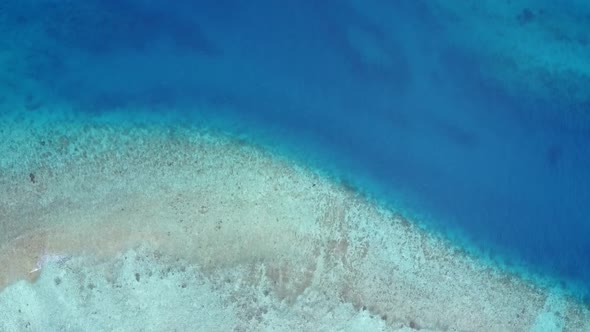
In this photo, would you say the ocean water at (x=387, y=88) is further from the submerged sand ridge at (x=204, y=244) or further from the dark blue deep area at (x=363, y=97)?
the submerged sand ridge at (x=204, y=244)

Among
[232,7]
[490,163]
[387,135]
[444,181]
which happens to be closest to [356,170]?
[387,135]

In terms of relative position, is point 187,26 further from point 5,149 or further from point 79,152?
point 5,149

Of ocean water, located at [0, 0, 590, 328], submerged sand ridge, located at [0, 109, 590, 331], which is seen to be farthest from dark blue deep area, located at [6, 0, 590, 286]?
submerged sand ridge, located at [0, 109, 590, 331]

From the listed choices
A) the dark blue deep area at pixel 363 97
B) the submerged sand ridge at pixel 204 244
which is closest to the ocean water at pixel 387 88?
the dark blue deep area at pixel 363 97

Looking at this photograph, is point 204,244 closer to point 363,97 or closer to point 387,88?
point 363,97

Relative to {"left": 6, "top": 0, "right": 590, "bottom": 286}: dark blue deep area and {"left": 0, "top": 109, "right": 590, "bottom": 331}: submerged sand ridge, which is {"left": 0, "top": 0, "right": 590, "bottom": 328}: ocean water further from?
{"left": 0, "top": 109, "right": 590, "bottom": 331}: submerged sand ridge
